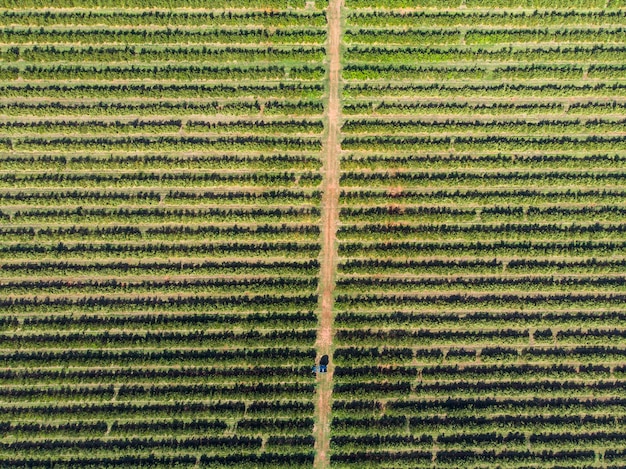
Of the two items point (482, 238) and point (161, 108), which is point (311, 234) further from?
point (161, 108)

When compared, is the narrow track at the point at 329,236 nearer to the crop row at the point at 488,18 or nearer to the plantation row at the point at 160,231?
the plantation row at the point at 160,231

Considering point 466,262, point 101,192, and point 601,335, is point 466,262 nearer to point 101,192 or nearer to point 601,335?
point 601,335

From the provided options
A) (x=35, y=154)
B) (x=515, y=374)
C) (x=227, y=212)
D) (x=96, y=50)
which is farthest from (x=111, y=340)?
(x=515, y=374)

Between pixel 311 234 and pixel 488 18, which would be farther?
pixel 488 18

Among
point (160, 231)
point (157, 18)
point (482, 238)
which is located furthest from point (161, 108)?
point (482, 238)

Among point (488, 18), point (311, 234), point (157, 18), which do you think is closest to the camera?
point (311, 234)

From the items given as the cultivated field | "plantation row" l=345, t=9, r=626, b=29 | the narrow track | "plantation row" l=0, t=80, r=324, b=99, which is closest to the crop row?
"plantation row" l=345, t=9, r=626, b=29
